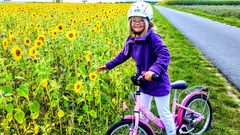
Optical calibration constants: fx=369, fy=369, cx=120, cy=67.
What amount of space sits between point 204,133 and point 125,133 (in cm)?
132

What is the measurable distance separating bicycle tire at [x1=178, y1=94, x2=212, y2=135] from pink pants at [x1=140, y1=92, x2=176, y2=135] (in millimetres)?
416

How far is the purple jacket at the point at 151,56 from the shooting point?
300 centimetres

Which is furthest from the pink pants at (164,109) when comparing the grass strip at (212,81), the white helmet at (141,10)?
the grass strip at (212,81)

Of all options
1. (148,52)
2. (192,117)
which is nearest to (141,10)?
(148,52)

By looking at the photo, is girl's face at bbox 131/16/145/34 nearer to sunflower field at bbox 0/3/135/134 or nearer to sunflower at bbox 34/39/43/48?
sunflower field at bbox 0/3/135/134

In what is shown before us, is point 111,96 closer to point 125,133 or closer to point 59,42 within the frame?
point 59,42

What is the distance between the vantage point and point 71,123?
3.74 m

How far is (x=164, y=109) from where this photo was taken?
10.8 ft

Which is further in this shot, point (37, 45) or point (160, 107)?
point (37, 45)

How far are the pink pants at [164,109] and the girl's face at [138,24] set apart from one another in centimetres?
62

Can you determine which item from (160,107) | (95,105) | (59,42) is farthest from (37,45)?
(160,107)

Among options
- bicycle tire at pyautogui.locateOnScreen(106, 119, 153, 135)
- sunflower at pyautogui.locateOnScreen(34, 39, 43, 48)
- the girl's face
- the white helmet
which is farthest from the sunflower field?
the white helmet

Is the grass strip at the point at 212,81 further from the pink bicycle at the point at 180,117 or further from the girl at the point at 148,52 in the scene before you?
the girl at the point at 148,52

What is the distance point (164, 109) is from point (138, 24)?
0.81 metres
